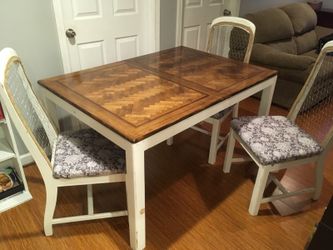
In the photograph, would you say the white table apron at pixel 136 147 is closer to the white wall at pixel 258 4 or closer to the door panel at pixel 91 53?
the door panel at pixel 91 53

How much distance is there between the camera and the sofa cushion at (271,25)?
3.09 m

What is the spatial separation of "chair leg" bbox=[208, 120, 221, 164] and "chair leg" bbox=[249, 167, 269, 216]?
0.52 meters

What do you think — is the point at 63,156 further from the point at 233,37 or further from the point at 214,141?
the point at 233,37

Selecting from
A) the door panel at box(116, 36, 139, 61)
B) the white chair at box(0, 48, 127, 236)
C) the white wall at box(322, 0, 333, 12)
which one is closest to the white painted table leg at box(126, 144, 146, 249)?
the white chair at box(0, 48, 127, 236)

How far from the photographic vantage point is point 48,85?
4.90 feet

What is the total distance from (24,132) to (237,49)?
2320 millimetres

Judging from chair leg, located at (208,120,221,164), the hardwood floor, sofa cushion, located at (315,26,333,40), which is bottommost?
the hardwood floor

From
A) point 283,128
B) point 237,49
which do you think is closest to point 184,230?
point 283,128

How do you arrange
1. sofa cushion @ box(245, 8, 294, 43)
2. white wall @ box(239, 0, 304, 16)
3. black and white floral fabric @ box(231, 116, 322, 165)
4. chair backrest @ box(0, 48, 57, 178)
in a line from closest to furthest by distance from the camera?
chair backrest @ box(0, 48, 57, 178)
black and white floral fabric @ box(231, 116, 322, 165)
sofa cushion @ box(245, 8, 294, 43)
white wall @ box(239, 0, 304, 16)

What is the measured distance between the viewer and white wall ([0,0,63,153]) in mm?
1640

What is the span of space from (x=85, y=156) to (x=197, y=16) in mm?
2165

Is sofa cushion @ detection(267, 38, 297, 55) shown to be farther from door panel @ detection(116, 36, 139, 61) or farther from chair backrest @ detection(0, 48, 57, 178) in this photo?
chair backrest @ detection(0, 48, 57, 178)

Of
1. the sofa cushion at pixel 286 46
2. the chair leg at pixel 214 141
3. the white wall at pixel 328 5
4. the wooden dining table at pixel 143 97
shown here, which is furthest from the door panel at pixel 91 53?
the white wall at pixel 328 5

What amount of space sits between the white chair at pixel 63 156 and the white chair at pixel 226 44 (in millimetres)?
843
